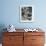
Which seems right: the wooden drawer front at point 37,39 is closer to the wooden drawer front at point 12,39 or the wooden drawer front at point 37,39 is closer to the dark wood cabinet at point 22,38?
the dark wood cabinet at point 22,38

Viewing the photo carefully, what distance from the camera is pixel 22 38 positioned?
11.8 ft

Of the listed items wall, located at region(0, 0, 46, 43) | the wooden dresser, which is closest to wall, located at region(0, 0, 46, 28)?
wall, located at region(0, 0, 46, 43)

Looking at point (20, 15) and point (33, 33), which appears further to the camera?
point (20, 15)

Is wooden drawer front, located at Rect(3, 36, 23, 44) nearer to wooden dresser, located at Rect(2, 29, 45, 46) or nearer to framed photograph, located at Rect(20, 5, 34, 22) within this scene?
wooden dresser, located at Rect(2, 29, 45, 46)

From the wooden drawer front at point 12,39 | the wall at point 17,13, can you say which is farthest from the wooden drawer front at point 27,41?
the wall at point 17,13

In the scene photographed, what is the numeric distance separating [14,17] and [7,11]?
30 cm

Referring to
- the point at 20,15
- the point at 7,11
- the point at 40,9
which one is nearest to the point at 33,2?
the point at 40,9

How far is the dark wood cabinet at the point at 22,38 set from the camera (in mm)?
3586

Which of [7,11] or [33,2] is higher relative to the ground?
[33,2]

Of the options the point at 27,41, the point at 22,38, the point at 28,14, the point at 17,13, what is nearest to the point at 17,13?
the point at 17,13

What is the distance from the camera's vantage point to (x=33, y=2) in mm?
4043

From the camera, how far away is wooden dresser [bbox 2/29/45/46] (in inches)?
141

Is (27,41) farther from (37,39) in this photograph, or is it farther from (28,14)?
(28,14)

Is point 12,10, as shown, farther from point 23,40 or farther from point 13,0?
point 23,40
